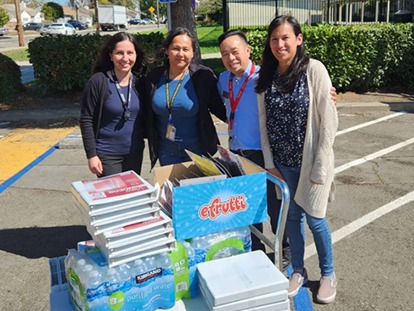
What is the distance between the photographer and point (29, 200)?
548 centimetres

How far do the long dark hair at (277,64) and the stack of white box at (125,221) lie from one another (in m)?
1.11

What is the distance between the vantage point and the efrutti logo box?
2223 mm

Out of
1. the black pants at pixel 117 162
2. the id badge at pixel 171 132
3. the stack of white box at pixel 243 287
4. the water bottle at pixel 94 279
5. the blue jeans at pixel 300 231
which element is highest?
the id badge at pixel 171 132

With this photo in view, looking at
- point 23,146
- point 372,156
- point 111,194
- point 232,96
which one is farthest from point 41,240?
point 372,156

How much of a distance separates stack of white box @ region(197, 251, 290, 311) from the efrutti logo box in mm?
197

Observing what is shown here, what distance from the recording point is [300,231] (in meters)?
3.25

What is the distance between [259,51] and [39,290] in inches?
315

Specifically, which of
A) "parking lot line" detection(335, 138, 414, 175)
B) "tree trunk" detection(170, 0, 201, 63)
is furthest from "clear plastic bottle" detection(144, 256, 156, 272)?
"tree trunk" detection(170, 0, 201, 63)

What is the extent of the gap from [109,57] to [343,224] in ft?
8.88

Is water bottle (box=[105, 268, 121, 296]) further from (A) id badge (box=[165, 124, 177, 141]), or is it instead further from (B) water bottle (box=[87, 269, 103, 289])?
(A) id badge (box=[165, 124, 177, 141])

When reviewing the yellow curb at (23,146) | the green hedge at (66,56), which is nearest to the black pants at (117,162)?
the yellow curb at (23,146)

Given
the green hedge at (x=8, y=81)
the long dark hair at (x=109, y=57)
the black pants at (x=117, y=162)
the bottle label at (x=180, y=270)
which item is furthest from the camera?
the green hedge at (x=8, y=81)

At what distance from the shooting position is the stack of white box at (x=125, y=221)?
6.66 ft

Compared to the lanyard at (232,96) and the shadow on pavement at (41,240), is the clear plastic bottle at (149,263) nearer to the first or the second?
the lanyard at (232,96)
